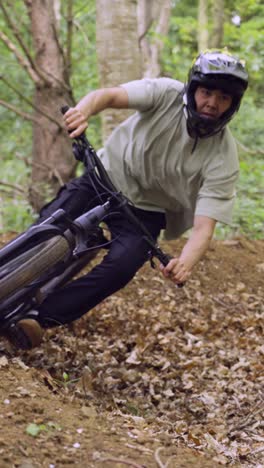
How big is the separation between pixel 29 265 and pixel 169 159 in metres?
1.34

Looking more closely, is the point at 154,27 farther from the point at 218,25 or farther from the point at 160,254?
the point at 160,254

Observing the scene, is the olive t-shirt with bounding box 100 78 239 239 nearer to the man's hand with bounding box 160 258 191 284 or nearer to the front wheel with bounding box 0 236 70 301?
the man's hand with bounding box 160 258 191 284

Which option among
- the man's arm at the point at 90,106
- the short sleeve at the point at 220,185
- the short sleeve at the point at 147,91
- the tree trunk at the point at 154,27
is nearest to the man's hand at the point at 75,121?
the man's arm at the point at 90,106

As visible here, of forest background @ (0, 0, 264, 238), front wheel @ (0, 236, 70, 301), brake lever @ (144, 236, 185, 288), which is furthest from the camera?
forest background @ (0, 0, 264, 238)

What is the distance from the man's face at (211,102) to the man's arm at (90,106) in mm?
506

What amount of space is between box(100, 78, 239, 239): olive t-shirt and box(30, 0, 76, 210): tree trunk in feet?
10.6

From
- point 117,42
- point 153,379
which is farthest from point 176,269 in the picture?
point 117,42

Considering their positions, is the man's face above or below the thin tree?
above

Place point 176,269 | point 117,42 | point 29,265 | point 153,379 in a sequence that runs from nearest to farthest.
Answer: point 29,265, point 176,269, point 153,379, point 117,42

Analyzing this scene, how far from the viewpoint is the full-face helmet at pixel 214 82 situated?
4805 mm

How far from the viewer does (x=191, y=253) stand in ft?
15.7

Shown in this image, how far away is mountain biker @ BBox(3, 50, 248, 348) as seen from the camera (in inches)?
191

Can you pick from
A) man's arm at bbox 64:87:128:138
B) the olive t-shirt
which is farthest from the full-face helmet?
man's arm at bbox 64:87:128:138

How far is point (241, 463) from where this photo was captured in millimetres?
4102
